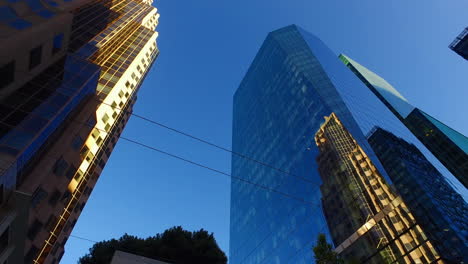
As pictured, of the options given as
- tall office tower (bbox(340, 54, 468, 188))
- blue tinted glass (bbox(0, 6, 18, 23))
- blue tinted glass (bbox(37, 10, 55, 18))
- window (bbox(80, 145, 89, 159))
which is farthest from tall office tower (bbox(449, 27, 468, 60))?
blue tinted glass (bbox(0, 6, 18, 23))

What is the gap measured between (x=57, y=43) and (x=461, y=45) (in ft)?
264

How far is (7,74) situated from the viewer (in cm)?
2064

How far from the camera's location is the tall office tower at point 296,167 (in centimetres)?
2777

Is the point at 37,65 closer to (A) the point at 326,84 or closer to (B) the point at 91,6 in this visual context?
(B) the point at 91,6

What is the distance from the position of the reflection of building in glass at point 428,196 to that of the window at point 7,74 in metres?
35.6

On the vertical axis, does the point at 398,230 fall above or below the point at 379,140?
below

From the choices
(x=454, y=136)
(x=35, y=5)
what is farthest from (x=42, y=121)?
(x=454, y=136)

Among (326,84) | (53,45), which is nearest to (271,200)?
(326,84)

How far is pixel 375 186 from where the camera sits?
29.2 meters

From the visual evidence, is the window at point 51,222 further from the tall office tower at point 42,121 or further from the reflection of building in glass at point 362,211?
the reflection of building in glass at point 362,211

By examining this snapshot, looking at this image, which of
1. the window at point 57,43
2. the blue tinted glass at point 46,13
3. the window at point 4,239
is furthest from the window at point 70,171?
the blue tinted glass at point 46,13

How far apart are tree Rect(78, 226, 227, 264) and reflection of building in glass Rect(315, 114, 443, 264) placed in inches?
567

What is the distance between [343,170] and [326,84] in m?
19.8

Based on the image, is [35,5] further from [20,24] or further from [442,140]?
[442,140]
